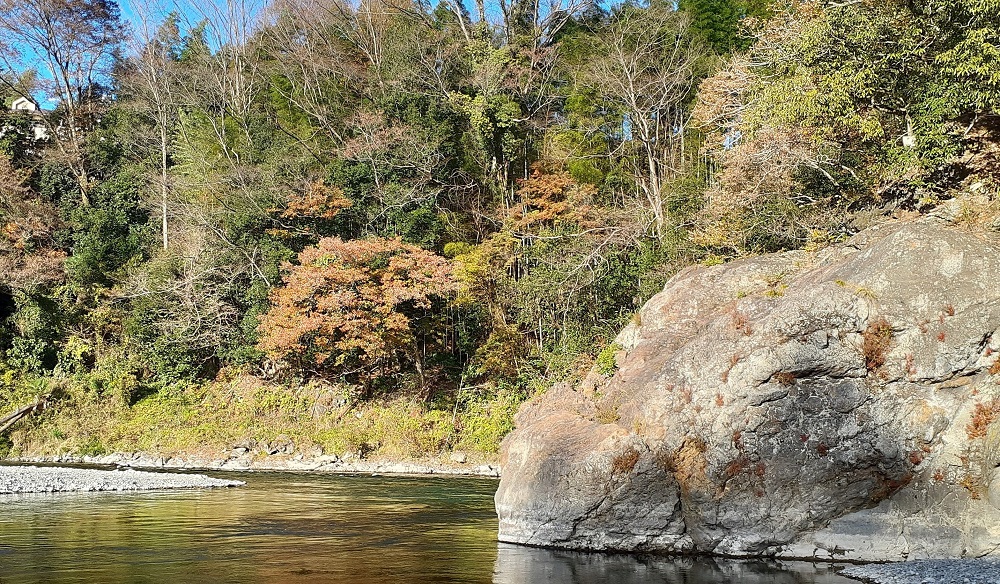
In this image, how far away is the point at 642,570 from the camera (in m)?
12.2

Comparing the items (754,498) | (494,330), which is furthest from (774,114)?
(494,330)

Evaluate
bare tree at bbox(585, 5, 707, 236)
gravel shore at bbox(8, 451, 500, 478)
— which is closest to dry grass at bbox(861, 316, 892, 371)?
gravel shore at bbox(8, 451, 500, 478)

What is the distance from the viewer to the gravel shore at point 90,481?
2133cm

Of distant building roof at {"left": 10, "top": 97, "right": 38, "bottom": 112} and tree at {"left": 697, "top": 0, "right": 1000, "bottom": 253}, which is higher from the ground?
distant building roof at {"left": 10, "top": 97, "right": 38, "bottom": 112}

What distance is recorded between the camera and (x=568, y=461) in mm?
13836

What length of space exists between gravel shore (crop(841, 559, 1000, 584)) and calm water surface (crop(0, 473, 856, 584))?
1.40 feet

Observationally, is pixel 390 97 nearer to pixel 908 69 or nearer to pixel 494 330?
pixel 494 330

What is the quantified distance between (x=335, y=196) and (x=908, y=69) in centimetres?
2336

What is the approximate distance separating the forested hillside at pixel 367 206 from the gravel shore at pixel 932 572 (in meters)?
11.9

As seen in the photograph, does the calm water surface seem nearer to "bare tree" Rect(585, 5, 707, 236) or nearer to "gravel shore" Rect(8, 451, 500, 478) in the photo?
"gravel shore" Rect(8, 451, 500, 478)

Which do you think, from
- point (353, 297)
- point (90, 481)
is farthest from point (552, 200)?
point (90, 481)

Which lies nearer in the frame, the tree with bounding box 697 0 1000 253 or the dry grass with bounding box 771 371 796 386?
the dry grass with bounding box 771 371 796 386

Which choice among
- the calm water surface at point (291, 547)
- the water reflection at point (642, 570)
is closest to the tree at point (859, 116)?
the water reflection at point (642, 570)

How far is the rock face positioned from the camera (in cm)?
1275
